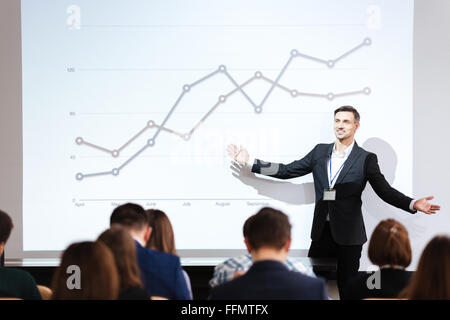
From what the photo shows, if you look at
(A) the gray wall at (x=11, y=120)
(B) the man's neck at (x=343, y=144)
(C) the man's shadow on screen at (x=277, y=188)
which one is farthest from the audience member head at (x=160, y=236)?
(A) the gray wall at (x=11, y=120)

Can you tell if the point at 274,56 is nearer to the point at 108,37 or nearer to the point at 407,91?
the point at 407,91

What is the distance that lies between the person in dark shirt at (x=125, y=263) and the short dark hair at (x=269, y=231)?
46 centimetres

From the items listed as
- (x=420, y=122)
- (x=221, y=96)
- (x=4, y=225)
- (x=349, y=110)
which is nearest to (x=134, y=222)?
(x=4, y=225)

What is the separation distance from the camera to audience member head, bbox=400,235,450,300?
158cm

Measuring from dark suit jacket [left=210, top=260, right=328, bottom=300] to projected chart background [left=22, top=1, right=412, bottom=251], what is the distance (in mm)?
2075

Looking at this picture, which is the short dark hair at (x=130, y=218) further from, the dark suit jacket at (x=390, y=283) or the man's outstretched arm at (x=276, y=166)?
the man's outstretched arm at (x=276, y=166)

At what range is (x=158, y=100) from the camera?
→ 3803mm

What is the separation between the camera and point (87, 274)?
1.63 meters

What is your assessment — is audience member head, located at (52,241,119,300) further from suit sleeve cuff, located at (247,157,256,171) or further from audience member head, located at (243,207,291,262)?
suit sleeve cuff, located at (247,157,256,171)

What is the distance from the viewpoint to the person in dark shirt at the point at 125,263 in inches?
69.4

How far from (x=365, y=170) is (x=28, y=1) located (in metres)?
2.90

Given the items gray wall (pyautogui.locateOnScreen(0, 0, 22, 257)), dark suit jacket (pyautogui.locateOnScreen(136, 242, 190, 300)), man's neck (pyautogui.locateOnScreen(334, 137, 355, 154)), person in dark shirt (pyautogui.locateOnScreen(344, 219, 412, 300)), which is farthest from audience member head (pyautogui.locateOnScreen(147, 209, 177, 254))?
gray wall (pyautogui.locateOnScreen(0, 0, 22, 257))

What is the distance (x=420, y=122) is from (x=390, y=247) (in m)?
2.08

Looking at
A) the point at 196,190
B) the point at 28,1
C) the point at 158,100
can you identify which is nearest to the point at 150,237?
the point at 196,190
